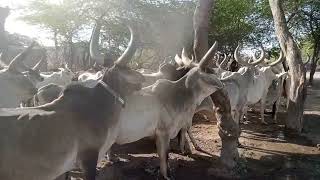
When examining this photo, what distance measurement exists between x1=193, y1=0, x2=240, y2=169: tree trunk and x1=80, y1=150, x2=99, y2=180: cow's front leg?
3.31 m

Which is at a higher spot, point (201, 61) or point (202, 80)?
point (201, 61)

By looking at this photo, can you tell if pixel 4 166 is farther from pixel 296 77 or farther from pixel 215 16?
pixel 215 16

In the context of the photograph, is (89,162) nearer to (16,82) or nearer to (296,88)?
(16,82)

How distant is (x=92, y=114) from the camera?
5066 millimetres

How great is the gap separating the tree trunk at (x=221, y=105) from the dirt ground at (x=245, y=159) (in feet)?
1.07

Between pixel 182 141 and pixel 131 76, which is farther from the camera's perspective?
pixel 182 141

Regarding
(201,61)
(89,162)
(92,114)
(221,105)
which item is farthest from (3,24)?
(89,162)

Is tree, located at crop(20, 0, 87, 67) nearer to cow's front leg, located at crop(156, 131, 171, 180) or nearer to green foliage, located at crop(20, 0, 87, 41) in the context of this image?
green foliage, located at crop(20, 0, 87, 41)

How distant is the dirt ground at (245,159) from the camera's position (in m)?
7.58

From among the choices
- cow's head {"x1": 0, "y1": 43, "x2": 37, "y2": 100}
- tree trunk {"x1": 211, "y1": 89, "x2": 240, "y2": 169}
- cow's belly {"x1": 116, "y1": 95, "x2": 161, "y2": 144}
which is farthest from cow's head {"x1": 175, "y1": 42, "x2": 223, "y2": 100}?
cow's head {"x1": 0, "y1": 43, "x2": 37, "y2": 100}

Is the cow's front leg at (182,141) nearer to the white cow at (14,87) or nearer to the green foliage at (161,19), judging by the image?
the white cow at (14,87)

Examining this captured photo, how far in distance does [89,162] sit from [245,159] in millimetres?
4351

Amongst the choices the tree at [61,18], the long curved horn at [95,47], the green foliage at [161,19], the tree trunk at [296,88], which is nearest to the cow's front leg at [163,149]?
the long curved horn at [95,47]

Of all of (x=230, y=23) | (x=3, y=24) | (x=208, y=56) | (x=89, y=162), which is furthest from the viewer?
(x=230, y=23)
